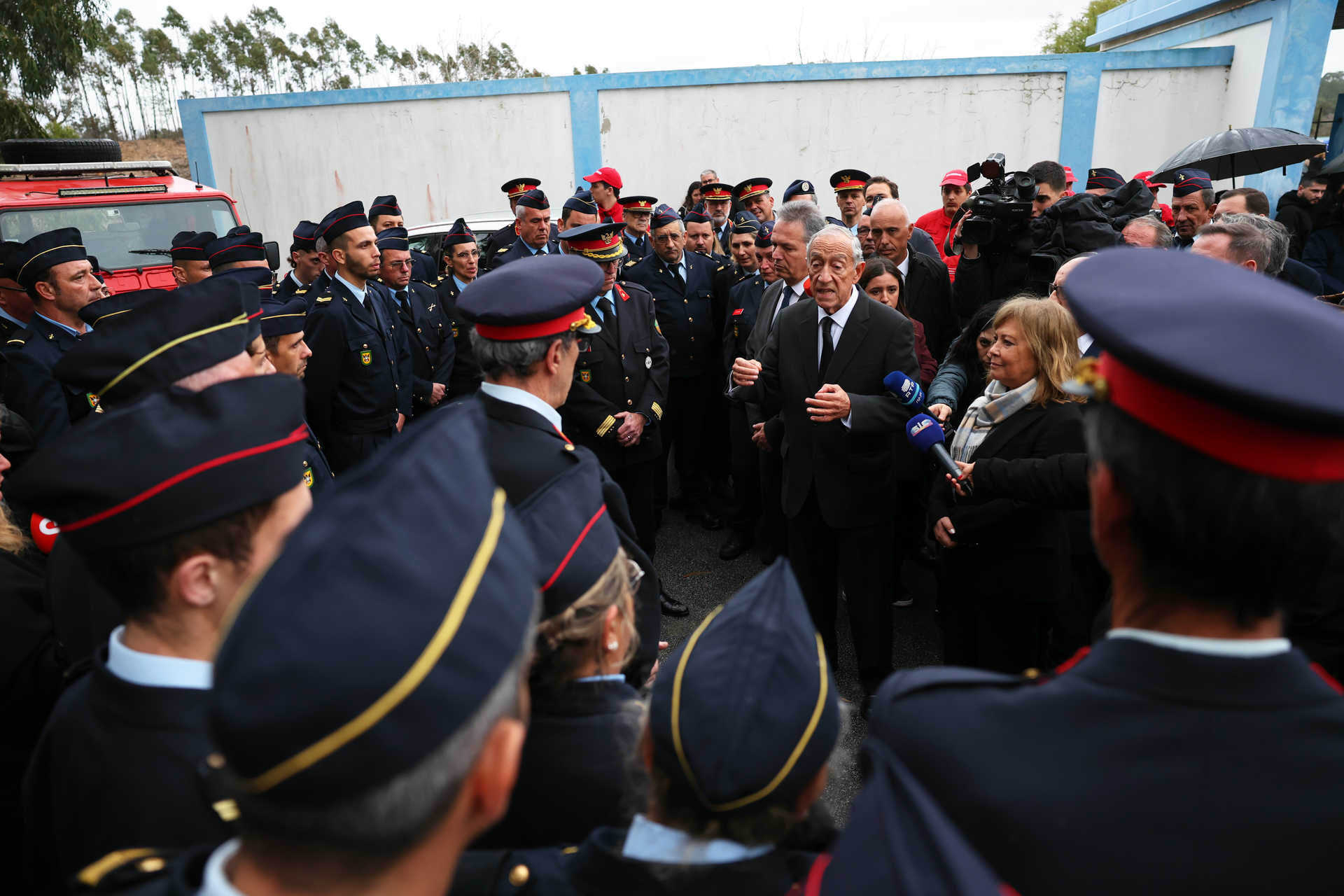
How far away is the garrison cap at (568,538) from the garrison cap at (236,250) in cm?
442

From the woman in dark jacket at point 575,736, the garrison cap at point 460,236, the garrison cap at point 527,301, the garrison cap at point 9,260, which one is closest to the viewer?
the woman in dark jacket at point 575,736

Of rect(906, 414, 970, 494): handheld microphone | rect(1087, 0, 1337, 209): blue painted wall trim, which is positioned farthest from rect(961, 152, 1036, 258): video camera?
rect(1087, 0, 1337, 209): blue painted wall trim

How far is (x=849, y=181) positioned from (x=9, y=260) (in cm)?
580

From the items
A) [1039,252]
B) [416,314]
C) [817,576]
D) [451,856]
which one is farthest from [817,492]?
[416,314]

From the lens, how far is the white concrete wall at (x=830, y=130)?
12234 millimetres

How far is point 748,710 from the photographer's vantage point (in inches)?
43.6

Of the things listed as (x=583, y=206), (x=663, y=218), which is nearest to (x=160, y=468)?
(x=663, y=218)

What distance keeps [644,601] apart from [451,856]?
59.0 inches

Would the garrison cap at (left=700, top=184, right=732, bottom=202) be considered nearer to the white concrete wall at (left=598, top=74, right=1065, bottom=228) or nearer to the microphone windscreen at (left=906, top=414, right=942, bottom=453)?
the white concrete wall at (left=598, top=74, right=1065, bottom=228)

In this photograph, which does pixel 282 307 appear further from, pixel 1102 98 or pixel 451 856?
pixel 1102 98

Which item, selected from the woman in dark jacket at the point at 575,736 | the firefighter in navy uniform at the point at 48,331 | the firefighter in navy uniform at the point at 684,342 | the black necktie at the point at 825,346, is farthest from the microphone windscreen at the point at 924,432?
the firefighter in navy uniform at the point at 48,331

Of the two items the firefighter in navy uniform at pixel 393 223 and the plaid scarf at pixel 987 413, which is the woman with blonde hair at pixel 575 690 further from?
the firefighter in navy uniform at pixel 393 223

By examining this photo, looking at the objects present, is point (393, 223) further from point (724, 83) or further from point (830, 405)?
point (724, 83)

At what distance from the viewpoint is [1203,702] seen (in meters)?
0.89
